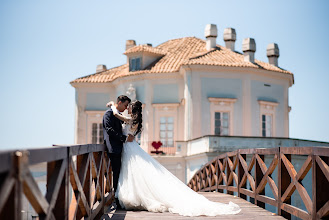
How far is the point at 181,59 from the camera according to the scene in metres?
35.9

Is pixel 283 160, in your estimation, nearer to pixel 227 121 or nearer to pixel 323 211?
pixel 323 211

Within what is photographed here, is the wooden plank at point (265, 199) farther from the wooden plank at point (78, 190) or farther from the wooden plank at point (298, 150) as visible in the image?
the wooden plank at point (78, 190)

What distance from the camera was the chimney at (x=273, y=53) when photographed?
126 ft

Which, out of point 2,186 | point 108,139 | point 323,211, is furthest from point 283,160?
point 2,186

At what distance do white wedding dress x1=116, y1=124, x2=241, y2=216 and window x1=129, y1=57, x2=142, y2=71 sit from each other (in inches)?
1116

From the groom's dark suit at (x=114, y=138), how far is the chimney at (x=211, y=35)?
95.7ft

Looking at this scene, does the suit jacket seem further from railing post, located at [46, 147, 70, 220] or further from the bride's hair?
railing post, located at [46, 147, 70, 220]

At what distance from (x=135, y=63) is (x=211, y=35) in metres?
5.98

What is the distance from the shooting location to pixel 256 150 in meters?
8.78

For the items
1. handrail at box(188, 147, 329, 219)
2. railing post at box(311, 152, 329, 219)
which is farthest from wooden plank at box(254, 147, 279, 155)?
railing post at box(311, 152, 329, 219)

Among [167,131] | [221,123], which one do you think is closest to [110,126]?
[221,123]

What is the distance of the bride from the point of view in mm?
7895

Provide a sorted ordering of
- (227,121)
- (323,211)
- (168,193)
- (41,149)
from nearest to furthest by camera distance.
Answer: (41,149)
(323,211)
(168,193)
(227,121)

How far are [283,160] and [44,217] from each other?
13.8ft
